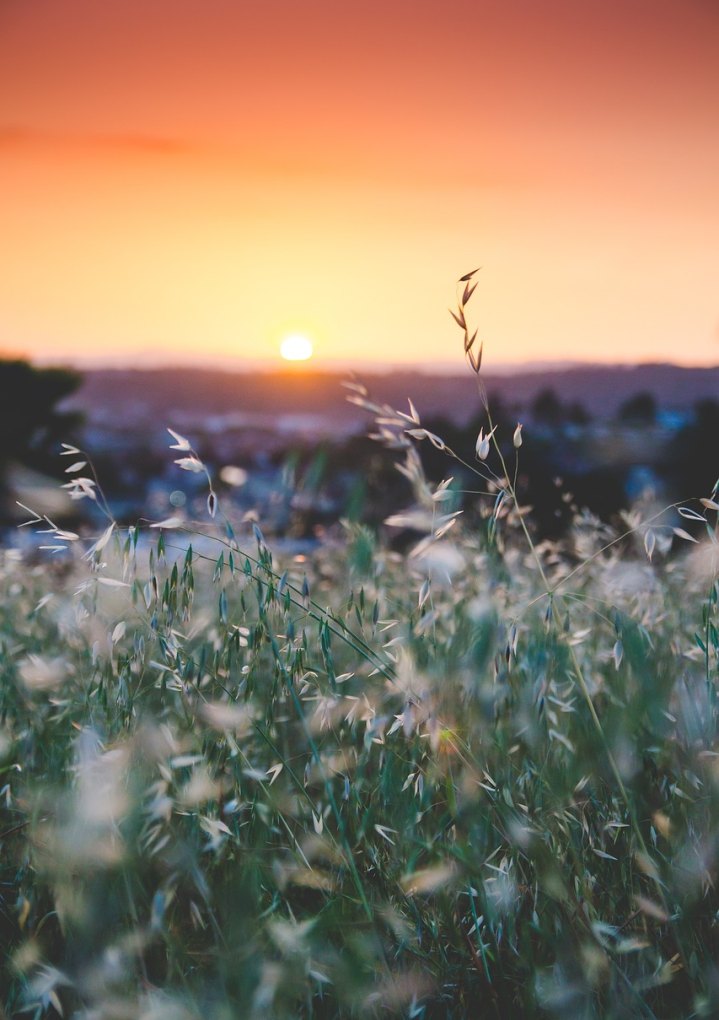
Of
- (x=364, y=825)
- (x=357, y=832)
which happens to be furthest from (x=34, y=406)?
(x=364, y=825)

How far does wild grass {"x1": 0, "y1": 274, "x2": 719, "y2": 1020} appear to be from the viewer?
1247mm

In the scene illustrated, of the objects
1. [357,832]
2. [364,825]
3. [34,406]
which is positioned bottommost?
[357,832]

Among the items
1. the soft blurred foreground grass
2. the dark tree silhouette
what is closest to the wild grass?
the soft blurred foreground grass

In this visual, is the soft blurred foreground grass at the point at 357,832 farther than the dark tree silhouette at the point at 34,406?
No

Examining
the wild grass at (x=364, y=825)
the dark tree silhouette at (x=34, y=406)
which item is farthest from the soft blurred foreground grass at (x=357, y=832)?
the dark tree silhouette at (x=34, y=406)

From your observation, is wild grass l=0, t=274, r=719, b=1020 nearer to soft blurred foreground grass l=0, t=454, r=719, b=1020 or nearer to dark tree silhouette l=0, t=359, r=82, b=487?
soft blurred foreground grass l=0, t=454, r=719, b=1020

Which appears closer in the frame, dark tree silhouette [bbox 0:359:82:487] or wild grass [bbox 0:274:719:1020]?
wild grass [bbox 0:274:719:1020]

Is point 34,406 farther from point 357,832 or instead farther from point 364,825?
point 364,825

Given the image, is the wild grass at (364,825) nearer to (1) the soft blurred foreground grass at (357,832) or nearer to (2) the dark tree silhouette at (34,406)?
(1) the soft blurred foreground grass at (357,832)

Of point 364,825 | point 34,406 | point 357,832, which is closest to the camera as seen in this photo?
point 364,825

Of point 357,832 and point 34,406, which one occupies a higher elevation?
point 34,406

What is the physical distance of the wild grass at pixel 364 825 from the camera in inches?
49.1

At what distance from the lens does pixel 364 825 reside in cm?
135

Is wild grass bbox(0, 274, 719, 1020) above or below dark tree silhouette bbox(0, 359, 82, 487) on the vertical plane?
below
